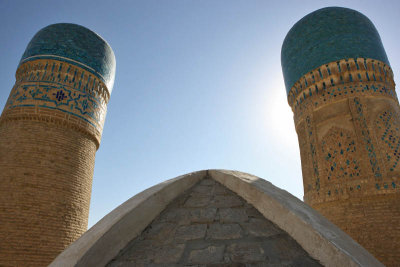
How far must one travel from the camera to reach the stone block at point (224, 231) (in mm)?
1387

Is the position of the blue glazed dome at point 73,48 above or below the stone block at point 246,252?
above

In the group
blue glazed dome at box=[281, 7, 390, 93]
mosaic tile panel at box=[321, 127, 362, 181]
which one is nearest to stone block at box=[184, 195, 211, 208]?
mosaic tile panel at box=[321, 127, 362, 181]

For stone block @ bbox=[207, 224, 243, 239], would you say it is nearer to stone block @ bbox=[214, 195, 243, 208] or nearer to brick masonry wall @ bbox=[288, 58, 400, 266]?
stone block @ bbox=[214, 195, 243, 208]

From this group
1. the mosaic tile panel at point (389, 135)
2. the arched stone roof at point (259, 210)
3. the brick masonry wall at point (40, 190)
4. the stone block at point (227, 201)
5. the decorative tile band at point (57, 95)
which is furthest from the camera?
the decorative tile band at point (57, 95)

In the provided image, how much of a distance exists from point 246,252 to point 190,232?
35 cm

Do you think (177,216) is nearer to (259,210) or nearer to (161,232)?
(161,232)

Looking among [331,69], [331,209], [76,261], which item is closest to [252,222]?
[76,261]

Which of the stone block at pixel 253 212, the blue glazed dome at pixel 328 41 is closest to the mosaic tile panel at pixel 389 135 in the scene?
the blue glazed dome at pixel 328 41

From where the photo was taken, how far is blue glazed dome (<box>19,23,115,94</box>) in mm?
6941

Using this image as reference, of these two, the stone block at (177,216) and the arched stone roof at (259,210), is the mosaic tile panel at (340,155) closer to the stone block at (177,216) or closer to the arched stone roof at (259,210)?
the arched stone roof at (259,210)

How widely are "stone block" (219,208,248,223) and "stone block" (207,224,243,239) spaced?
0.17ft

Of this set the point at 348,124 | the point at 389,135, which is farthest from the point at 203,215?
the point at 389,135

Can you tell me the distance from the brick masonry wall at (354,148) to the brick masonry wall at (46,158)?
5.52 metres

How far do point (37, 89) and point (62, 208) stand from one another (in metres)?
2.95
